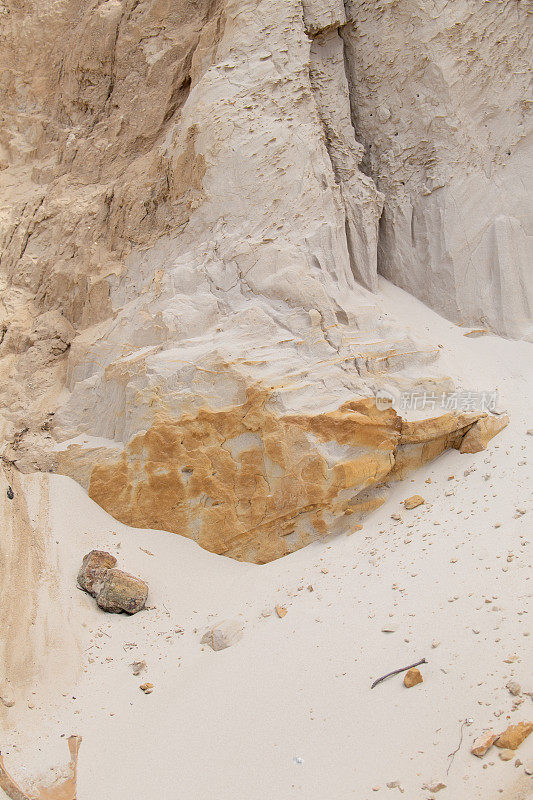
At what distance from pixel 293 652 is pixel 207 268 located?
3.19m

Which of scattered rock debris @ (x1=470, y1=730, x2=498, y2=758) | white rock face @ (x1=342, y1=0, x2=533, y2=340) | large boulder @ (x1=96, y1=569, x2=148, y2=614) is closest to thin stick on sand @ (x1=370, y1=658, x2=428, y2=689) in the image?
scattered rock debris @ (x1=470, y1=730, x2=498, y2=758)

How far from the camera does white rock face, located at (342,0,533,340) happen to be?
18.4 feet

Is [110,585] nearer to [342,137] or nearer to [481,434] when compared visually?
[481,434]

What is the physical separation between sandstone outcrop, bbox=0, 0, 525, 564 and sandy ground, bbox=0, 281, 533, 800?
34cm

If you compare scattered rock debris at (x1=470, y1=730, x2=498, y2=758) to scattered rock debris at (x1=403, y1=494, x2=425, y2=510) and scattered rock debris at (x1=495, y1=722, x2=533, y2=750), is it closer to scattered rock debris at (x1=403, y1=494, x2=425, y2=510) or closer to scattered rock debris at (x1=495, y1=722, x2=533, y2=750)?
scattered rock debris at (x1=495, y1=722, x2=533, y2=750)

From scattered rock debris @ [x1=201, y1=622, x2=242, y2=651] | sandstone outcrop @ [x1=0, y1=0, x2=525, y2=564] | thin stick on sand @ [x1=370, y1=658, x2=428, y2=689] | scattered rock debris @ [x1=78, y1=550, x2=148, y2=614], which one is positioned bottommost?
scattered rock debris @ [x1=201, y1=622, x2=242, y2=651]

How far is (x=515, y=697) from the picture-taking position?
8.41 feet

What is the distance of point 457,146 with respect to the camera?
18.9 feet

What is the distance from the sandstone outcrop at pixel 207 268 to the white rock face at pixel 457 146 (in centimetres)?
7

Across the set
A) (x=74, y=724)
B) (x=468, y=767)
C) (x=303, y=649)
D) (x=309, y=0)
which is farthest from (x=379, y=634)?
(x=309, y=0)

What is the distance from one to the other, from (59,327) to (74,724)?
3636mm

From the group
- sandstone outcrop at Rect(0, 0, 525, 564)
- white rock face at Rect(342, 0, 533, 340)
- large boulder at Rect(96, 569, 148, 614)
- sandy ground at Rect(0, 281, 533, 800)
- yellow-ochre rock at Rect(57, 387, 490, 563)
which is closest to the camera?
sandy ground at Rect(0, 281, 533, 800)

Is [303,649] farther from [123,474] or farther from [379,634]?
[123,474]

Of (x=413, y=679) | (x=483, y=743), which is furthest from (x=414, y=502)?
(x=483, y=743)
